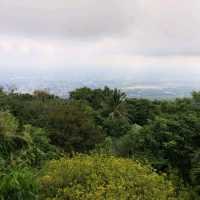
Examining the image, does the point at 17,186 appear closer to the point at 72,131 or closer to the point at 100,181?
the point at 100,181

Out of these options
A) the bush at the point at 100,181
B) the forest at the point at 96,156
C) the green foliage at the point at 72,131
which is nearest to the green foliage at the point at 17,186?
the forest at the point at 96,156

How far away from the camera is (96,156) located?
9.38 metres

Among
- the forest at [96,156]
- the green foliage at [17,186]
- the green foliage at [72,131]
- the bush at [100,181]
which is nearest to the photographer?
the green foliage at [17,186]

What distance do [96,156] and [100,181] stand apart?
1.17 metres

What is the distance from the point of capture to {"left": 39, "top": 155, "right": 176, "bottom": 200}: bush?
791 cm

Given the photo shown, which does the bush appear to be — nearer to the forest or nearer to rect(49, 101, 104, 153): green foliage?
the forest

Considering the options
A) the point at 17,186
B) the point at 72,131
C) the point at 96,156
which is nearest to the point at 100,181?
the point at 96,156

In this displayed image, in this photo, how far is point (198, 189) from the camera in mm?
14039

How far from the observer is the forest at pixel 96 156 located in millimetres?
8086

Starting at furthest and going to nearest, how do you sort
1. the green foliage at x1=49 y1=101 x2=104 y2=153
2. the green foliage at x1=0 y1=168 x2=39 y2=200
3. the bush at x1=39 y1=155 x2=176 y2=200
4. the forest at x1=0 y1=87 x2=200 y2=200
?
the green foliage at x1=49 y1=101 x2=104 y2=153 → the forest at x1=0 y1=87 x2=200 y2=200 → the bush at x1=39 y1=155 x2=176 y2=200 → the green foliage at x1=0 y1=168 x2=39 y2=200

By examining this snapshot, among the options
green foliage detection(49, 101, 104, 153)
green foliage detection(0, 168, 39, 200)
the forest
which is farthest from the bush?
green foliage detection(49, 101, 104, 153)

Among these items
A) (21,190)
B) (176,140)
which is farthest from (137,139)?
(21,190)

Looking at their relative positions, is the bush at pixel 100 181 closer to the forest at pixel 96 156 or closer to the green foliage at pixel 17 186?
the forest at pixel 96 156

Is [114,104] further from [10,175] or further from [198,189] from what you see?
[10,175]
